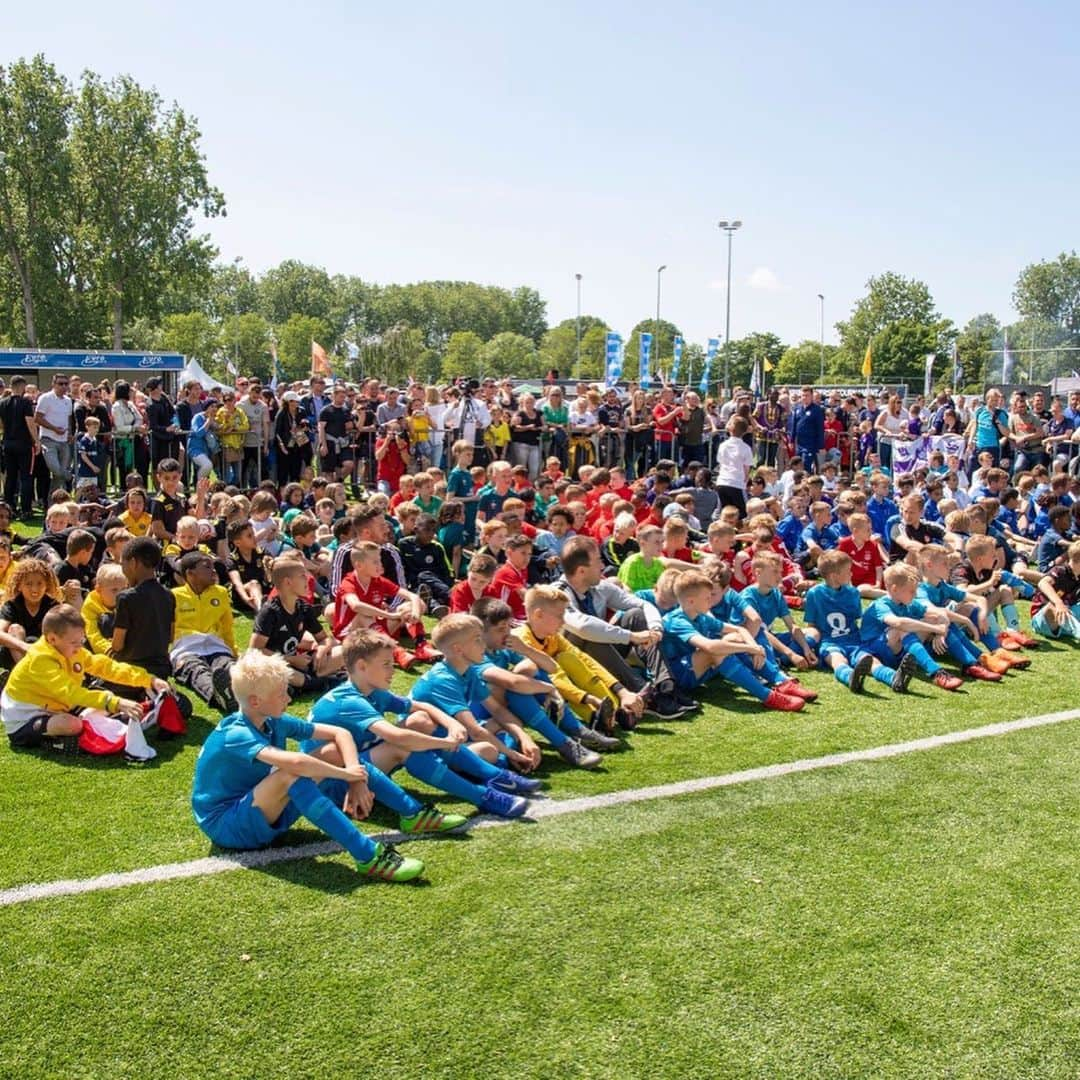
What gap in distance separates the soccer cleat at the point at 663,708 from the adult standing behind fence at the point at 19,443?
38.2 feet

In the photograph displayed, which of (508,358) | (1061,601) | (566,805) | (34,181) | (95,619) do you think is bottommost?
(566,805)

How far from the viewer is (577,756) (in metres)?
6.93

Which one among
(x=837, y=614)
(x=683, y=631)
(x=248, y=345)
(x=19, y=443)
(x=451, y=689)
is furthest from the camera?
(x=248, y=345)

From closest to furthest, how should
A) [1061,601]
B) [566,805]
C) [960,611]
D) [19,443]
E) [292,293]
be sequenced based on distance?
[566,805] < [960,611] < [1061,601] < [19,443] < [292,293]

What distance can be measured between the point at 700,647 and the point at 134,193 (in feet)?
196

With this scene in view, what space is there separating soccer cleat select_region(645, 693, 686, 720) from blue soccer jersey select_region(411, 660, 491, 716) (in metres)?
1.73

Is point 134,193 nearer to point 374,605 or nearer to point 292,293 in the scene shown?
point 374,605

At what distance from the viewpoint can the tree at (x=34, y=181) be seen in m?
57.5

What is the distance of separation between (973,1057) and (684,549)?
22.8 ft

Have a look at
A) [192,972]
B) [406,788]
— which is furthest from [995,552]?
[192,972]

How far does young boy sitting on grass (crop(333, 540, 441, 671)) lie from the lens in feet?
29.1

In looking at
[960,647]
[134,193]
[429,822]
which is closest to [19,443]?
[429,822]

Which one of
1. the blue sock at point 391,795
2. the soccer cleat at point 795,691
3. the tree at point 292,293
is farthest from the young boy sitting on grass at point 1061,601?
the tree at point 292,293

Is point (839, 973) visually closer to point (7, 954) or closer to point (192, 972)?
point (192, 972)
